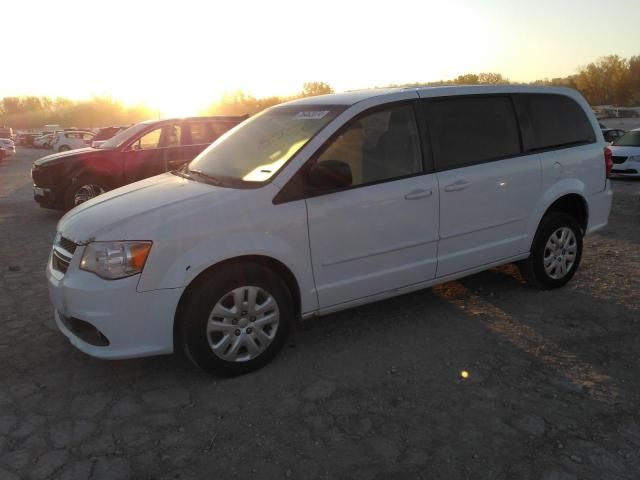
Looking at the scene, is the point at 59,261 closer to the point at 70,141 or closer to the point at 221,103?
Answer: the point at 70,141

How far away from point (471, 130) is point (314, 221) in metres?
1.65

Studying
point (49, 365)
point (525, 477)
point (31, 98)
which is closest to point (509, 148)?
point (525, 477)

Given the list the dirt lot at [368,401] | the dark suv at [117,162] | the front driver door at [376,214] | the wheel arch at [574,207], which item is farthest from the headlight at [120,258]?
the dark suv at [117,162]

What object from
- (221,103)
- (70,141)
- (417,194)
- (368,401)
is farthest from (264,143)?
(221,103)

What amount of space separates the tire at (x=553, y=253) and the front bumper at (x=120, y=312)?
10.5ft

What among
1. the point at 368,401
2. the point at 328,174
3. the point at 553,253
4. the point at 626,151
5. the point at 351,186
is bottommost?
the point at 368,401

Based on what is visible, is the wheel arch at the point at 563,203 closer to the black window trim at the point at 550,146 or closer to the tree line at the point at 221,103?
the black window trim at the point at 550,146

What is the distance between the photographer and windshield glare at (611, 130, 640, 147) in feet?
44.7

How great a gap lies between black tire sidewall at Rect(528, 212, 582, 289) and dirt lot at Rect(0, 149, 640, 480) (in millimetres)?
220

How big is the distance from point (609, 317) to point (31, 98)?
5008 inches

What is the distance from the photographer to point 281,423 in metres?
3.00

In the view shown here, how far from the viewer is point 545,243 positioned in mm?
4742

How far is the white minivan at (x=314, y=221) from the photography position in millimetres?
3189

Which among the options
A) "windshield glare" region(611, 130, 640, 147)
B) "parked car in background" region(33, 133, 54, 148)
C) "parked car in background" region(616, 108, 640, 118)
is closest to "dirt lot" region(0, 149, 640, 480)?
"windshield glare" region(611, 130, 640, 147)
